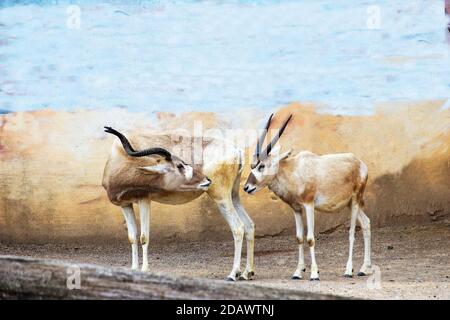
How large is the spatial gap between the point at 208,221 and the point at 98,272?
7264 millimetres

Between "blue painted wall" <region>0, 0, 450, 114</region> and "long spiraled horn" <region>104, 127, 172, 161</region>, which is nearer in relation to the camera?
"long spiraled horn" <region>104, 127, 172, 161</region>

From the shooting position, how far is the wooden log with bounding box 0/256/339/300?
5859 millimetres

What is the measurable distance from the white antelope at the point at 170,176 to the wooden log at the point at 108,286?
14.3 feet

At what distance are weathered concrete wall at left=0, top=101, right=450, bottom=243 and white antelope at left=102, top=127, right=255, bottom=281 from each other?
7.62 feet

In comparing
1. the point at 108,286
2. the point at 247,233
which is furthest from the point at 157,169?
the point at 108,286

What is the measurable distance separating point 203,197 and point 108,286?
737 centimetres

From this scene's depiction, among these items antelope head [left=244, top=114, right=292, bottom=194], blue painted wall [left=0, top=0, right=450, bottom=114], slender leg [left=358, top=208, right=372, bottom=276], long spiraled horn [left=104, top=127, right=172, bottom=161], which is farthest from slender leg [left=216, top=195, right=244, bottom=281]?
blue painted wall [left=0, top=0, right=450, bottom=114]

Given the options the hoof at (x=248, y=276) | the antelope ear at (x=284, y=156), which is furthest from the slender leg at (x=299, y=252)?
the antelope ear at (x=284, y=156)

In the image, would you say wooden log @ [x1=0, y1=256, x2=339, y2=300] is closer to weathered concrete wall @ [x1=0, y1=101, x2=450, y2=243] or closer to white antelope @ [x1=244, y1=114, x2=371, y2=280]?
white antelope @ [x1=244, y1=114, x2=371, y2=280]

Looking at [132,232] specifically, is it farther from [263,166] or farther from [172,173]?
[263,166]

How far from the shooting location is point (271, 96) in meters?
13.2

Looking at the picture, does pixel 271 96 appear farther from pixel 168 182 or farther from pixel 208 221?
pixel 168 182

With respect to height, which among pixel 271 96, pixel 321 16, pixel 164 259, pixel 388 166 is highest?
pixel 321 16

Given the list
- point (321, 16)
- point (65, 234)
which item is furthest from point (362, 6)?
point (65, 234)
